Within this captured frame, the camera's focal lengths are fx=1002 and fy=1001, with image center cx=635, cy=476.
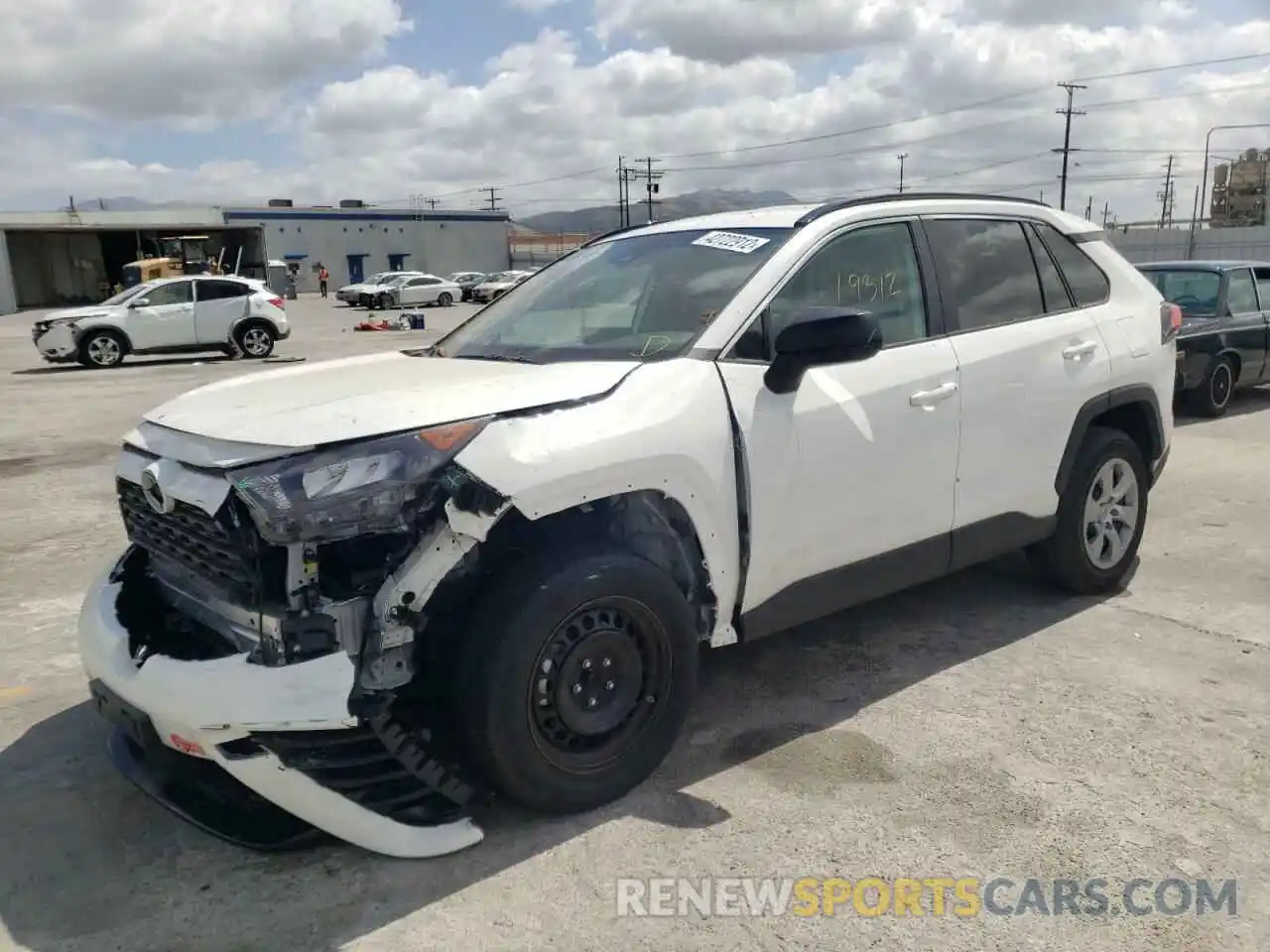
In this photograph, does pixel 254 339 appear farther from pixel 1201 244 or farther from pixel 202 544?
pixel 1201 244

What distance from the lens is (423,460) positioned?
8.68 ft

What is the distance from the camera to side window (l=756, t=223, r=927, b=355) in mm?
3596

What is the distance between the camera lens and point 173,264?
39.6 metres

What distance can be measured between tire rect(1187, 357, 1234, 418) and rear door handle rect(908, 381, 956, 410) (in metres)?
7.48

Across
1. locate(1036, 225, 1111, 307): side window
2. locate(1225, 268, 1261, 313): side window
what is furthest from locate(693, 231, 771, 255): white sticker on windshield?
locate(1225, 268, 1261, 313): side window

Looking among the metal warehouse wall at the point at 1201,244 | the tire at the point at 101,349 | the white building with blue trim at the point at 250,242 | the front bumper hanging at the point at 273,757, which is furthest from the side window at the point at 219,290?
the metal warehouse wall at the point at 1201,244

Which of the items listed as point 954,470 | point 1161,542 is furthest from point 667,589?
point 1161,542

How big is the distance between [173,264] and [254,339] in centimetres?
2280

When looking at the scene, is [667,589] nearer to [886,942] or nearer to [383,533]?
[383,533]

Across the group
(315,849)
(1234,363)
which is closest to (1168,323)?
(315,849)

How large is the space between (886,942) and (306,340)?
2643 centimetres

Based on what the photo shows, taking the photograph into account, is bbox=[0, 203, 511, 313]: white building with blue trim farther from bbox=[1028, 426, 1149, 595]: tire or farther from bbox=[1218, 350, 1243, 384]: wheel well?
bbox=[1028, 426, 1149, 595]: tire

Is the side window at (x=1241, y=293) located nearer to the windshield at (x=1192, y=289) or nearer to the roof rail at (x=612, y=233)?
the windshield at (x=1192, y=289)

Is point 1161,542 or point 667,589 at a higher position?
point 667,589
